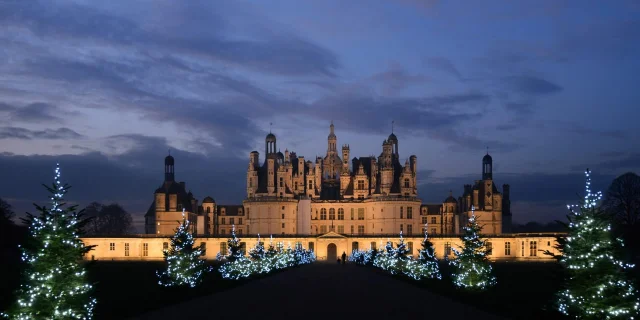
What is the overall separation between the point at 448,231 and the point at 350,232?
14202mm

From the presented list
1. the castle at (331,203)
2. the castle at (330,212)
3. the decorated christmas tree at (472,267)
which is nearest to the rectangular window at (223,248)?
the castle at (330,212)

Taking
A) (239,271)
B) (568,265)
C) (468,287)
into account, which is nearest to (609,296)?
(568,265)

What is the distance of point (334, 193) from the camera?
108 metres

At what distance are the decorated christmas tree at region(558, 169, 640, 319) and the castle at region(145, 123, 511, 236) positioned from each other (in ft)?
260

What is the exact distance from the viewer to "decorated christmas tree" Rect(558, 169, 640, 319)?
1989 cm

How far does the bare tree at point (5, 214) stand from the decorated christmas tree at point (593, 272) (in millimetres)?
62252

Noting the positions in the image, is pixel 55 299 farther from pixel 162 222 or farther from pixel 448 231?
pixel 448 231

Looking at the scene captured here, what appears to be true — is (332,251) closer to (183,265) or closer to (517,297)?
(183,265)

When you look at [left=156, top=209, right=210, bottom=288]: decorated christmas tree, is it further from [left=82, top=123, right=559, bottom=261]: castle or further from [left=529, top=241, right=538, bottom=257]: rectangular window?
[left=529, top=241, right=538, bottom=257]: rectangular window

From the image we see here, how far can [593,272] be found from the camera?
66.3 feet

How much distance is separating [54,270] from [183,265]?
53.1ft

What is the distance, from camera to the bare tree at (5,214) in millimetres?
72688

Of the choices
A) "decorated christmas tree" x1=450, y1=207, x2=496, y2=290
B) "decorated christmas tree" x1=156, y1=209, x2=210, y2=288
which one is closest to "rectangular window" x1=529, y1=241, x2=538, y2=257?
"decorated christmas tree" x1=450, y1=207, x2=496, y2=290

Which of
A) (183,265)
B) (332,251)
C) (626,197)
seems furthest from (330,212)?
(183,265)
